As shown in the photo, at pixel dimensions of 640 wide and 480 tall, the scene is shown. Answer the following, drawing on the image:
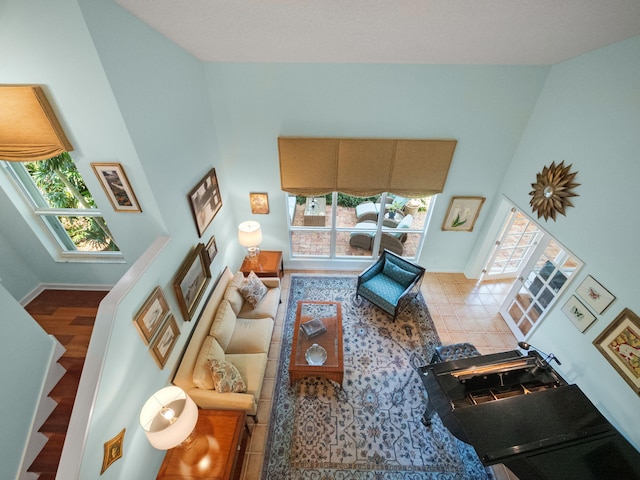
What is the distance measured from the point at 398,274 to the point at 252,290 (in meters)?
2.59

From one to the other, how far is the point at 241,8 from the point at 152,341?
3.09 m

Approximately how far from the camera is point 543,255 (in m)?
3.94

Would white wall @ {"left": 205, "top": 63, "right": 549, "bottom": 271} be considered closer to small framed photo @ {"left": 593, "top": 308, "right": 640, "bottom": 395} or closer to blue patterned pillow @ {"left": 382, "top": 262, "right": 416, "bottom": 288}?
blue patterned pillow @ {"left": 382, "top": 262, "right": 416, "bottom": 288}

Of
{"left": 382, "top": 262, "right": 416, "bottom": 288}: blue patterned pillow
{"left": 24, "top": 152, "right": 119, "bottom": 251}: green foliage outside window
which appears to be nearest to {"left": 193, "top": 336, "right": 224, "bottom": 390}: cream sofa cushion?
{"left": 24, "top": 152, "right": 119, "bottom": 251}: green foliage outside window

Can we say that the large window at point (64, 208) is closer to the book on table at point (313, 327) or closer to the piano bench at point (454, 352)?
the book on table at point (313, 327)

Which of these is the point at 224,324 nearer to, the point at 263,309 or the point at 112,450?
the point at 263,309


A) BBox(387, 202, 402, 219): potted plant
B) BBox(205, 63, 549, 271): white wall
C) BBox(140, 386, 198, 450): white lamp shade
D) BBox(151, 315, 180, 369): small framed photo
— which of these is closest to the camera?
BBox(140, 386, 198, 450): white lamp shade

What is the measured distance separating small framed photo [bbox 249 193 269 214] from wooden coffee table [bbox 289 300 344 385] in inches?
75.3

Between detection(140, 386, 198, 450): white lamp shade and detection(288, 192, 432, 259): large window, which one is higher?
detection(288, 192, 432, 259): large window

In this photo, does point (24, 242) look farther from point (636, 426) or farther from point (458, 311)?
point (636, 426)

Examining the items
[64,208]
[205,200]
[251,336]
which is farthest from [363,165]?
[64,208]

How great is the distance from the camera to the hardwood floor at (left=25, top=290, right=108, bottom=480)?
77.0 inches

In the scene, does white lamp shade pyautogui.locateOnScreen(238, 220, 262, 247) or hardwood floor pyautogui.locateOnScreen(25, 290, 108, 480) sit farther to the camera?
white lamp shade pyautogui.locateOnScreen(238, 220, 262, 247)

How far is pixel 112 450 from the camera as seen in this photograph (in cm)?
207
